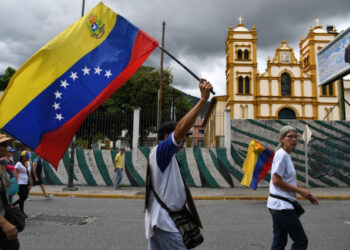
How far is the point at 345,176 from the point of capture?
45.2ft

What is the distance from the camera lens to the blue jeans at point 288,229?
302cm

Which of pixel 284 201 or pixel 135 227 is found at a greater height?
pixel 284 201

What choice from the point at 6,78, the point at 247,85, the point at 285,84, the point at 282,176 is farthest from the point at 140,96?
the point at 282,176

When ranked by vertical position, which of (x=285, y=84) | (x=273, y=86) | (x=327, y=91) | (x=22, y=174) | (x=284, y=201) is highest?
(x=285, y=84)

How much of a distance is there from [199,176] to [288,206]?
10.6 m

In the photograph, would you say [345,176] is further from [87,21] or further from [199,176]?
[87,21]

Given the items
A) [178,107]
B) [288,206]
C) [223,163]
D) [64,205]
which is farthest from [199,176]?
[178,107]

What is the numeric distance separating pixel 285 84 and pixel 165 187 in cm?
4274

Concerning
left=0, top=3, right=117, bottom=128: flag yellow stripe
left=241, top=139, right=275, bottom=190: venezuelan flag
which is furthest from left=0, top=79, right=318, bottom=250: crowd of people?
left=241, top=139, right=275, bottom=190: venezuelan flag

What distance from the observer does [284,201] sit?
10.4 feet

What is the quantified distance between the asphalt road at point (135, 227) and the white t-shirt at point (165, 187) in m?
2.62

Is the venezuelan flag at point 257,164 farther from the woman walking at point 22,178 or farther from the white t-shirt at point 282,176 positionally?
the white t-shirt at point 282,176

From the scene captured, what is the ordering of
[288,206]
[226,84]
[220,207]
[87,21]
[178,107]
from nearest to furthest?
[288,206] → [87,21] → [220,207] → [178,107] → [226,84]

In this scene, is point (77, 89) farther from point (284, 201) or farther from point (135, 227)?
point (135, 227)
